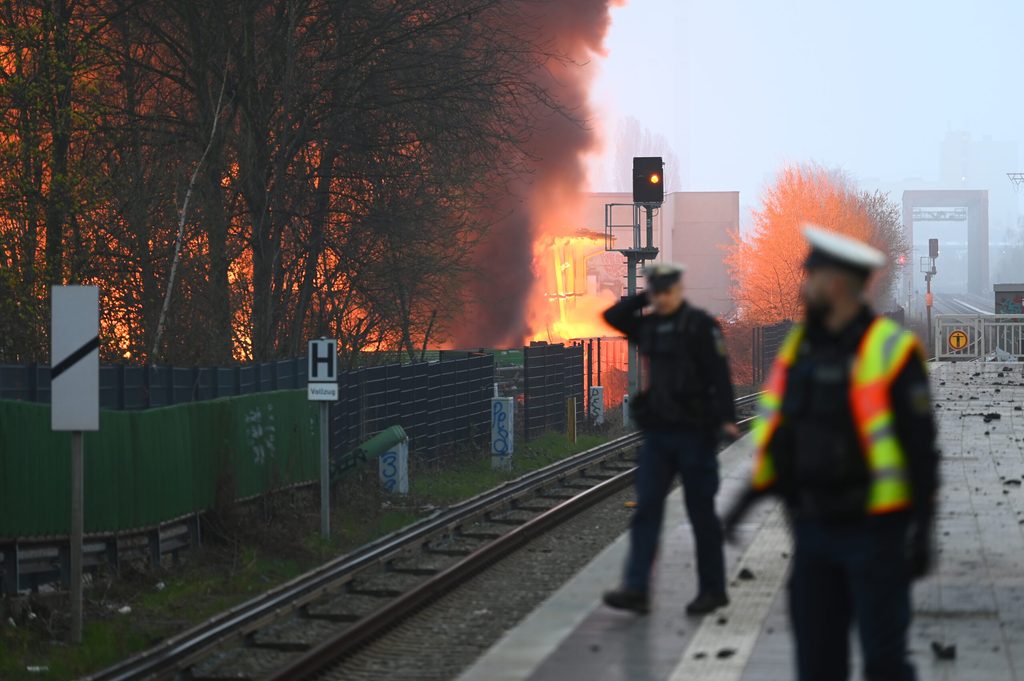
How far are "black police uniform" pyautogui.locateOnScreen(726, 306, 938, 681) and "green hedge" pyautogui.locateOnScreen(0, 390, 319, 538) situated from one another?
27.4 feet

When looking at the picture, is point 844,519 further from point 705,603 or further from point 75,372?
point 75,372

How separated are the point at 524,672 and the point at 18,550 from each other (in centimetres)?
580

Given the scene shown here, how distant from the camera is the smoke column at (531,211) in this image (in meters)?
43.1

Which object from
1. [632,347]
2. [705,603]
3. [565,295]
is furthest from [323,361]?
[565,295]

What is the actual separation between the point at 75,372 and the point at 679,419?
16.4ft

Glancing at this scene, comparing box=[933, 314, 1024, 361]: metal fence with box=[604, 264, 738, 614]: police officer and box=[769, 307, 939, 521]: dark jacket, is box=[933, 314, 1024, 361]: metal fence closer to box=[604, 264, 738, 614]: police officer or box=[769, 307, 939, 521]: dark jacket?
box=[604, 264, 738, 614]: police officer

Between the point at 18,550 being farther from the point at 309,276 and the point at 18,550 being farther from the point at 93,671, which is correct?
the point at 309,276

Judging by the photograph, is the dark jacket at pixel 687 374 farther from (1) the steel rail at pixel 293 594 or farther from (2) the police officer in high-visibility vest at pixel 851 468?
(1) the steel rail at pixel 293 594

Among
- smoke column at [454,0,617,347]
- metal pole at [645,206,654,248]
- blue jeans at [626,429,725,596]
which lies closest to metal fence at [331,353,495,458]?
metal pole at [645,206,654,248]

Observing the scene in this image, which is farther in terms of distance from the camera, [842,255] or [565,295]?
[565,295]

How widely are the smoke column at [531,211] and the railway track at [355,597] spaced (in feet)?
84.9

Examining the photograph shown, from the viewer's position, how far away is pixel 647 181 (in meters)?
23.5

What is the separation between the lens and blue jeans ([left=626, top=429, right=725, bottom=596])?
24.6 ft

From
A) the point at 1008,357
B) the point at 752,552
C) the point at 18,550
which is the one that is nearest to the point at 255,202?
the point at 18,550
